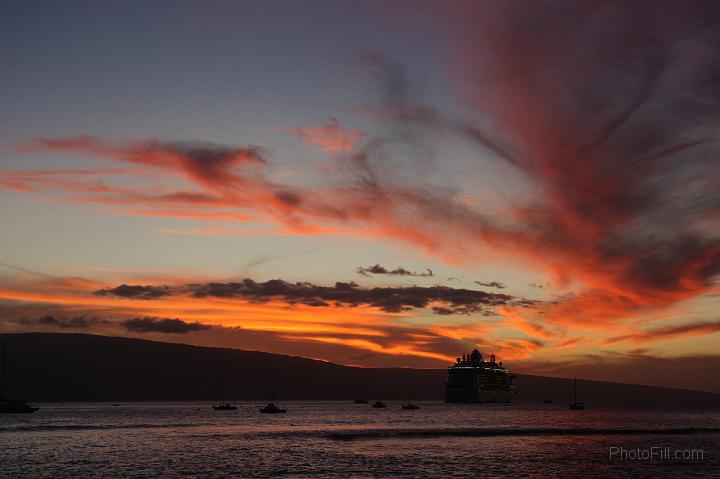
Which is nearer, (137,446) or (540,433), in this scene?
(137,446)

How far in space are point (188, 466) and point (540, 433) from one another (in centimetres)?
8403

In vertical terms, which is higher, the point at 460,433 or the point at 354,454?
the point at 460,433

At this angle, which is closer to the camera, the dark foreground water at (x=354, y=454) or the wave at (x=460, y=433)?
the dark foreground water at (x=354, y=454)

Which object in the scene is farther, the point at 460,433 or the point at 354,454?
the point at 460,433

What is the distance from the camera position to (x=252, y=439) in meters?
127

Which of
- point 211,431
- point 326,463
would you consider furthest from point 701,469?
point 211,431

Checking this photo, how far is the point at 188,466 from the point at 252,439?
1755 inches

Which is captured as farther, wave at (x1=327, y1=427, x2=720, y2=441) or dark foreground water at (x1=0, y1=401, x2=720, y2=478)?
wave at (x1=327, y1=427, x2=720, y2=441)

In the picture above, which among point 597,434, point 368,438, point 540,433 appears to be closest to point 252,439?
point 368,438

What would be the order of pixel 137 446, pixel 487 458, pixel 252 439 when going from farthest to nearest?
pixel 252 439 < pixel 137 446 < pixel 487 458

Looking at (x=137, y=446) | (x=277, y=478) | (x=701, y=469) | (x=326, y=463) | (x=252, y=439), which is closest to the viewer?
(x=277, y=478)

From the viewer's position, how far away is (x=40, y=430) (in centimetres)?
15138

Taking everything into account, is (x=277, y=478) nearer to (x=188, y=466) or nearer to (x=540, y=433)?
(x=188, y=466)

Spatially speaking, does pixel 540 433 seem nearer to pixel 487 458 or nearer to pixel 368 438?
pixel 368 438
